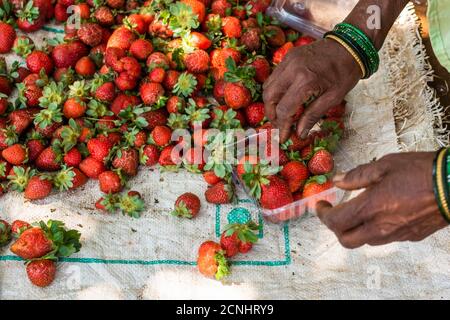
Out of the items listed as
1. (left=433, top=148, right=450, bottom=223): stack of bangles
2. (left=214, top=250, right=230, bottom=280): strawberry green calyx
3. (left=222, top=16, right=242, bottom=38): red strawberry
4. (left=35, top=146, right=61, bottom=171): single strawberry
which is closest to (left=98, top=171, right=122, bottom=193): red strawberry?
(left=35, top=146, right=61, bottom=171): single strawberry

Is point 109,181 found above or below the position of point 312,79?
below

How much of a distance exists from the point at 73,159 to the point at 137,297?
1.41 ft

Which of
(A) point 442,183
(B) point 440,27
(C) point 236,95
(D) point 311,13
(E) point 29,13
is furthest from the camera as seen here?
(D) point 311,13

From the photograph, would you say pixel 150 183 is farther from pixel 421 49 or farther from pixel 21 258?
pixel 421 49

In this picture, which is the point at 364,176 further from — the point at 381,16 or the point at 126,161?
the point at 126,161

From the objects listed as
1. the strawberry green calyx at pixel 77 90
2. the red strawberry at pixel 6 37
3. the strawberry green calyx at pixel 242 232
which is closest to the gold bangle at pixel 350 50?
the strawberry green calyx at pixel 242 232

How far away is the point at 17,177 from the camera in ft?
5.28

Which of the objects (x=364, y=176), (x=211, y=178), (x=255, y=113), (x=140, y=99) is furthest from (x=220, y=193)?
(x=364, y=176)

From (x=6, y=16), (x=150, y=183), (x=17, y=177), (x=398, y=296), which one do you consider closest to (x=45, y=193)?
(x=17, y=177)

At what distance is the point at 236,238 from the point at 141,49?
0.66 metres

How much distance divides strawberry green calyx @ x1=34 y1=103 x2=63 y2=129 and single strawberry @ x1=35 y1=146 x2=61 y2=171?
8cm

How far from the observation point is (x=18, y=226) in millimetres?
1526

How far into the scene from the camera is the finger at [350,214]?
1.07 meters

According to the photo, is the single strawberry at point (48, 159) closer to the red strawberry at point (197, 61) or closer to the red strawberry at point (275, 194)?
the red strawberry at point (197, 61)
